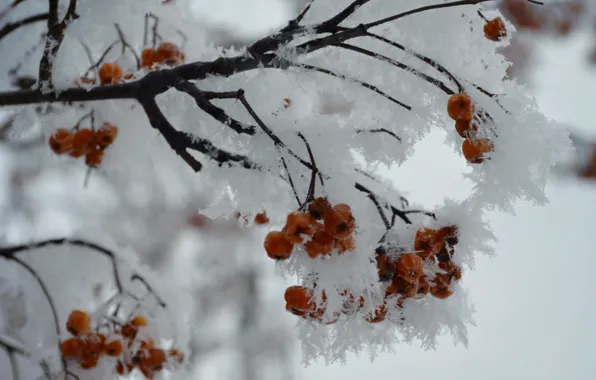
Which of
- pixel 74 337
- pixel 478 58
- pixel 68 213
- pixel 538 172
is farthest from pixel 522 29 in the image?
pixel 68 213

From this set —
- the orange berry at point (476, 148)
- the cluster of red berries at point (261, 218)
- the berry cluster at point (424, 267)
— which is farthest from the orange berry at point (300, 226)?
the cluster of red berries at point (261, 218)

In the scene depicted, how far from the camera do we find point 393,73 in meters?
0.92

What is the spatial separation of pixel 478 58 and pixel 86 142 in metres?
0.84

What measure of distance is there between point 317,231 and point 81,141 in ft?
2.22

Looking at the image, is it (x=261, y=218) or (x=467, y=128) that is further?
(x=261, y=218)

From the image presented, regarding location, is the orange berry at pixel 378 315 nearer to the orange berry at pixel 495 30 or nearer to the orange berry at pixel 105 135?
the orange berry at pixel 495 30

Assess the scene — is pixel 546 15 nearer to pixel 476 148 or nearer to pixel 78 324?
pixel 476 148

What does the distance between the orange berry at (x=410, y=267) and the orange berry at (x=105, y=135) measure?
0.76 metres

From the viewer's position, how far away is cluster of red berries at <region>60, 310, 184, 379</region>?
1.07 metres

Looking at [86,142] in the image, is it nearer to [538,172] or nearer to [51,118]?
[51,118]

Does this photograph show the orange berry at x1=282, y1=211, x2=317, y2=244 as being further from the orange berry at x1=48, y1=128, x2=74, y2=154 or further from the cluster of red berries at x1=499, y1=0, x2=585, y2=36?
the cluster of red berries at x1=499, y1=0, x2=585, y2=36

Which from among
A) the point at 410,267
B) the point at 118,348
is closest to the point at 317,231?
the point at 410,267

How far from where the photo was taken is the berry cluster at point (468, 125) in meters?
0.71

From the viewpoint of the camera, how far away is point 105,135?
1172mm
